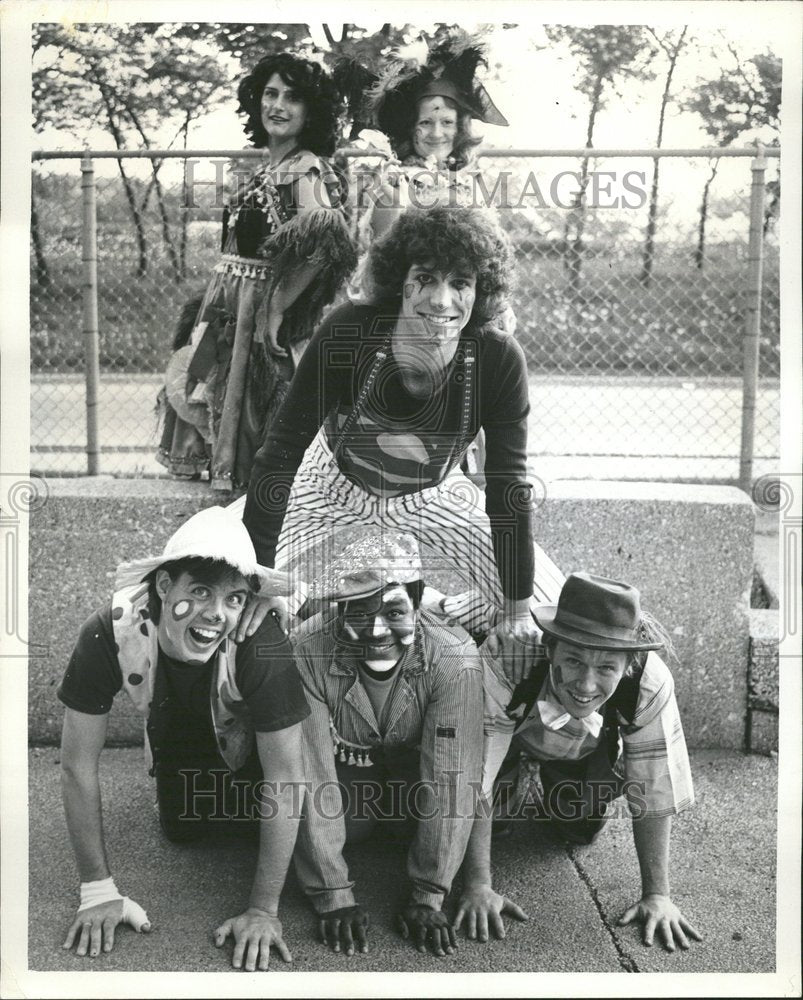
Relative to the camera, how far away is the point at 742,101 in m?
3.04

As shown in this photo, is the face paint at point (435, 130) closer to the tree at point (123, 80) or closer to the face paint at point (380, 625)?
the tree at point (123, 80)

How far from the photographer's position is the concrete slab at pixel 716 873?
286 cm

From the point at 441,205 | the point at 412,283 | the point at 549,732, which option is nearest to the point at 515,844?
the point at 549,732

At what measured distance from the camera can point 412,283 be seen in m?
2.92

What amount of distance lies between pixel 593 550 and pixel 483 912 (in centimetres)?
127

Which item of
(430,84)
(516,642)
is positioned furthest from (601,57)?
(516,642)

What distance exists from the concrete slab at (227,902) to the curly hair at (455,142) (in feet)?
6.65

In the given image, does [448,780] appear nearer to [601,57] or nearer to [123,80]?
[601,57]

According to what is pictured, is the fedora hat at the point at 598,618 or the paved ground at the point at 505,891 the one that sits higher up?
the fedora hat at the point at 598,618

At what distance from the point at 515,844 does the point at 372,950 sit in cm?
63

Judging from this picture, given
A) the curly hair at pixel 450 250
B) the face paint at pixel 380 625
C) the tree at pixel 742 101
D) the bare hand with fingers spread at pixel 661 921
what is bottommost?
the bare hand with fingers spread at pixel 661 921

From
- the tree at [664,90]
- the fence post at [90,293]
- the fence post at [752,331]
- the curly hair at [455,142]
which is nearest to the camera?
the tree at [664,90]

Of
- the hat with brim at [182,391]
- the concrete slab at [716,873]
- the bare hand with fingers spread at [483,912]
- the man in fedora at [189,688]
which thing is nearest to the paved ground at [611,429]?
the hat with brim at [182,391]

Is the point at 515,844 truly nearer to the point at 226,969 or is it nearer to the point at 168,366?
the point at 226,969
